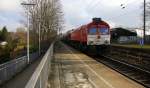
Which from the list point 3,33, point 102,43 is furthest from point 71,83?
point 3,33

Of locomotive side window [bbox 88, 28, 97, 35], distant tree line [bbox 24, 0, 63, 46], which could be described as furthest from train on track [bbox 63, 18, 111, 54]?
distant tree line [bbox 24, 0, 63, 46]

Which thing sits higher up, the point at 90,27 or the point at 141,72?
the point at 90,27

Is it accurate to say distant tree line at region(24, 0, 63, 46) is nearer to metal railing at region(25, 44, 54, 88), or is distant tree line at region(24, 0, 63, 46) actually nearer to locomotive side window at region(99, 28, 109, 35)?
locomotive side window at region(99, 28, 109, 35)

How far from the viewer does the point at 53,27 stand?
245 ft

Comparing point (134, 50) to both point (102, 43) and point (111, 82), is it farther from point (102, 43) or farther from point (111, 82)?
point (111, 82)

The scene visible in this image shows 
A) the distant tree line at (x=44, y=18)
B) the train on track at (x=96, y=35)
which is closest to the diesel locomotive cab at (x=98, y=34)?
the train on track at (x=96, y=35)

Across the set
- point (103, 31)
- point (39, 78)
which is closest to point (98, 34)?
point (103, 31)

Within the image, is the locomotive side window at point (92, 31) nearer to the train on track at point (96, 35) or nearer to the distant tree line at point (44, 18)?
the train on track at point (96, 35)

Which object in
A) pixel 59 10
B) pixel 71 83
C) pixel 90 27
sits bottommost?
pixel 71 83

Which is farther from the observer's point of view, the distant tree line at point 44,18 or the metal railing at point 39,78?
the distant tree line at point 44,18

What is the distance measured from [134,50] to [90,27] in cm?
501

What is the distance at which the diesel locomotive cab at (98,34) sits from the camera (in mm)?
36625

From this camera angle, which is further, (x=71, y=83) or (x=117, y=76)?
(x=117, y=76)

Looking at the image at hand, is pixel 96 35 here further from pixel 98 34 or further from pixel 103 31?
pixel 103 31
